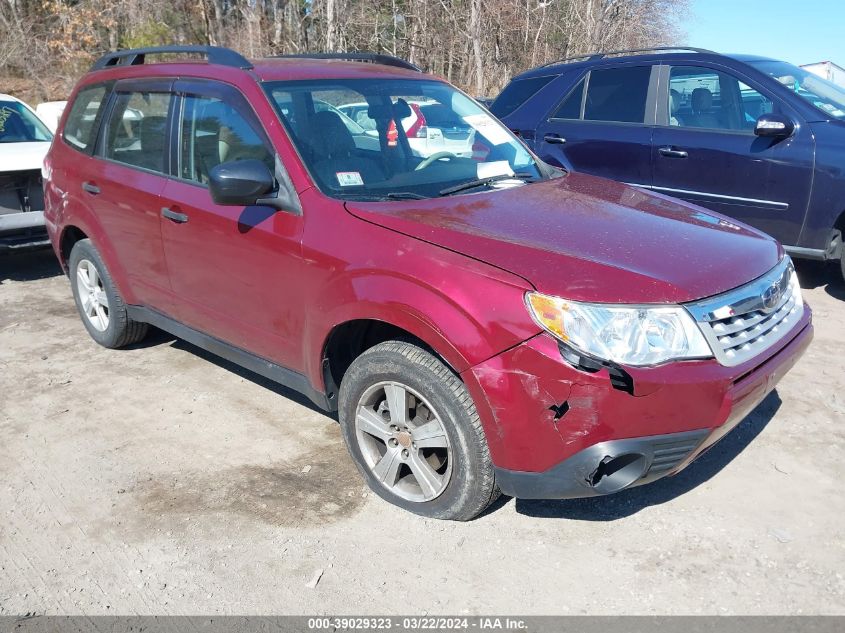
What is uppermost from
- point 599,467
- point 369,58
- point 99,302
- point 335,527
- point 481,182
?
point 369,58

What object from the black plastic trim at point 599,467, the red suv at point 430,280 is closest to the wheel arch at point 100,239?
the red suv at point 430,280

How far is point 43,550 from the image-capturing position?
3.10 metres

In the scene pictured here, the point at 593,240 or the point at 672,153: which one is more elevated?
the point at 593,240

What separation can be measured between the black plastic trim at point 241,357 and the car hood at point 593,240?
911 millimetres

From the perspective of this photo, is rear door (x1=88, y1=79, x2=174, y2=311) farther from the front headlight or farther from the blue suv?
the blue suv

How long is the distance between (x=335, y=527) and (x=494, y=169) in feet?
6.46

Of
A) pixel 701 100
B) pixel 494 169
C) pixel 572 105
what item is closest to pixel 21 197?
pixel 494 169

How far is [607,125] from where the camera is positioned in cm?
672

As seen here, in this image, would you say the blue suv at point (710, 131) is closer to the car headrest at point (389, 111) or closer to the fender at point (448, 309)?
the car headrest at point (389, 111)

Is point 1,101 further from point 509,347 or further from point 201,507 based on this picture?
point 509,347

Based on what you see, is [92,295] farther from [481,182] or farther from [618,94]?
[618,94]

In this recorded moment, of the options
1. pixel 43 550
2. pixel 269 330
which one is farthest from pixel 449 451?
pixel 43 550

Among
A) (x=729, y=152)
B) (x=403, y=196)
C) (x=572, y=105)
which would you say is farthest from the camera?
(x=572, y=105)

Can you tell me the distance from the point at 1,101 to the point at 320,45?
19131mm
